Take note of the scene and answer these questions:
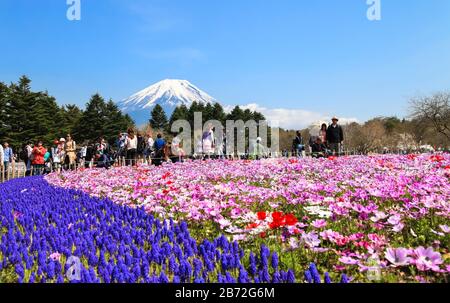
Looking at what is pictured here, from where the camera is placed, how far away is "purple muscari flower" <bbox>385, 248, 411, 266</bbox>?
2869 millimetres

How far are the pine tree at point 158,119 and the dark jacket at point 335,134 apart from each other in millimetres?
76475

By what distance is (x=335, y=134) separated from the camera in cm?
1692

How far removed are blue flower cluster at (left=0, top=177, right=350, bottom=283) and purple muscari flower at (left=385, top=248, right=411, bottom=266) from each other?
698mm

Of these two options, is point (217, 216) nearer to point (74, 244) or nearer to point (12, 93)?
point (74, 244)

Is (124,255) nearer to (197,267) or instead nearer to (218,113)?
(197,267)

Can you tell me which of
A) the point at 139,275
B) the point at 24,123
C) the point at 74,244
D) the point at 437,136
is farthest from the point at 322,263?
the point at 24,123

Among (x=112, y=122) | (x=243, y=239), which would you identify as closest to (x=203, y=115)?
(x=112, y=122)

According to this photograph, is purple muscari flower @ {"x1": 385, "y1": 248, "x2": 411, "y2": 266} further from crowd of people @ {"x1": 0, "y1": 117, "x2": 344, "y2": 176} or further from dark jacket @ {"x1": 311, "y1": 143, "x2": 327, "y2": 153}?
dark jacket @ {"x1": 311, "y1": 143, "x2": 327, "y2": 153}

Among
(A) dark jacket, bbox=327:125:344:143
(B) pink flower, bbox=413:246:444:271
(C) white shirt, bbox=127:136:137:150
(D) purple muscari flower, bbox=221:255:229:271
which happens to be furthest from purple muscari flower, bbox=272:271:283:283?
(C) white shirt, bbox=127:136:137:150

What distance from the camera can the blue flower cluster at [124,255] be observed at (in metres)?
3.06

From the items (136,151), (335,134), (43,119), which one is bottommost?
(136,151)

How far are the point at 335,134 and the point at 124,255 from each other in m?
14.5

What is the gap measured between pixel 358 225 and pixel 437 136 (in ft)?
195

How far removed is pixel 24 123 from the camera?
61.1 metres
